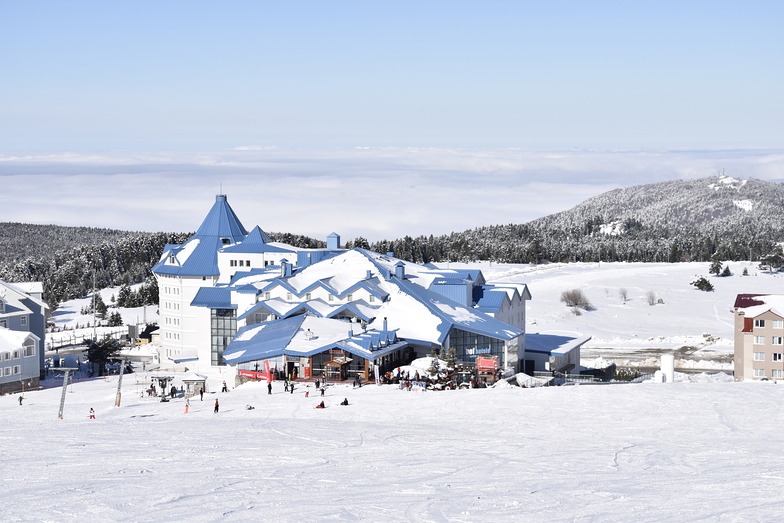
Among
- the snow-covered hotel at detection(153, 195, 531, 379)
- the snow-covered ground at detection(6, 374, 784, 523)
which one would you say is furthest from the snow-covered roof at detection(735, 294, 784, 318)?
the snow-covered hotel at detection(153, 195, 531, 379)

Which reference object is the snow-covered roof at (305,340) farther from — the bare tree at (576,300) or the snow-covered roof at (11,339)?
the bare tree at (576,300)

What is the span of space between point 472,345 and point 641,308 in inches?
2366

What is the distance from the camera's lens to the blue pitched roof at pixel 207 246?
7312 centimetres

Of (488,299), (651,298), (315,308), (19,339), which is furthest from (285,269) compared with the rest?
(651,298)

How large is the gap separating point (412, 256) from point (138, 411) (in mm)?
139836

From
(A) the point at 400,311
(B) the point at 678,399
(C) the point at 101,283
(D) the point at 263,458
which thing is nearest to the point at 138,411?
(D) the point at 263,458

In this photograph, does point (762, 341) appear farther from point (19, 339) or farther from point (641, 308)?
point (641, 308)

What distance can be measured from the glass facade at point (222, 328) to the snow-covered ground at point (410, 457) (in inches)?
819

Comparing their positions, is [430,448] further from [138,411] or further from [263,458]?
[138,411]

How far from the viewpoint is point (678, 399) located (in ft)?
140

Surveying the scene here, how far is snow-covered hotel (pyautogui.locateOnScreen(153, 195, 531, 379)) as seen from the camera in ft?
Result: 176

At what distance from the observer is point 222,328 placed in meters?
68.8

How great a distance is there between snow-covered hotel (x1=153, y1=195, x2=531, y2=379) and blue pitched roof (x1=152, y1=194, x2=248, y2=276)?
0.09 m

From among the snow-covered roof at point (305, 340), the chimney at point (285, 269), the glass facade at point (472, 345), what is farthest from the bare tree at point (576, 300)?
the snow-covered roof at point (305, 340)
